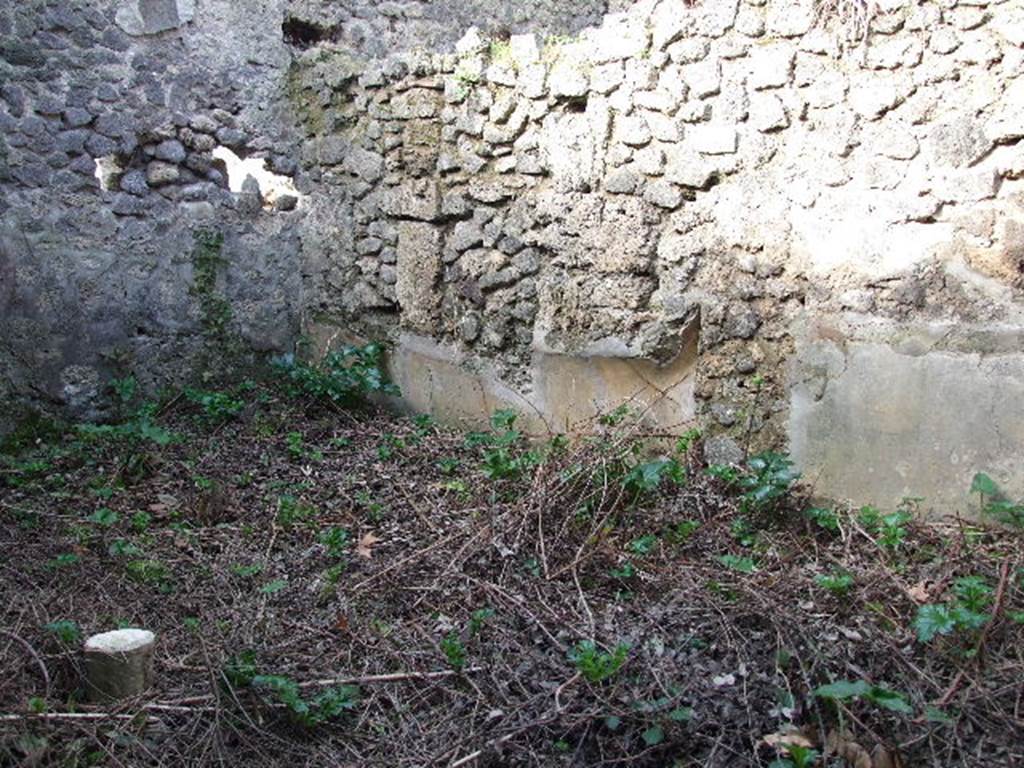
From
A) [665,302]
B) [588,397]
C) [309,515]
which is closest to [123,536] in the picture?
[309,515]

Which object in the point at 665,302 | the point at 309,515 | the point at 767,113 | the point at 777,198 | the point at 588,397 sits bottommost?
the point at 309,515

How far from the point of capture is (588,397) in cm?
499

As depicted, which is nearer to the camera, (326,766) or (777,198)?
(326,766)

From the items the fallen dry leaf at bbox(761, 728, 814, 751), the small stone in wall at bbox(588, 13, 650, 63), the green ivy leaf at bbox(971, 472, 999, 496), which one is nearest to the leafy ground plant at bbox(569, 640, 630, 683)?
the fallen dry leaf at bbox(761, 728, 814, 751)

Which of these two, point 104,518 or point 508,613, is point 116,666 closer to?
point 508,613

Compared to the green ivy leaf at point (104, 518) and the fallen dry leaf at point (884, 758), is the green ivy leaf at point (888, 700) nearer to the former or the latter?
the fallen dry leaf at point (884, 758)

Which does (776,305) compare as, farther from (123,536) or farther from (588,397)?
(123,536)

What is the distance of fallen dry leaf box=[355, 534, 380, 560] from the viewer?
13.7 ft

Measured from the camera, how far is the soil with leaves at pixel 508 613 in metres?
2.84

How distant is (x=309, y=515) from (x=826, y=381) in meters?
2.25

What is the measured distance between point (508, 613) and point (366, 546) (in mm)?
928

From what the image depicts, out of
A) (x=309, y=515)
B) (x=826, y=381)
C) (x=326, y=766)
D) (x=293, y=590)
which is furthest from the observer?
(x=309, y=515)

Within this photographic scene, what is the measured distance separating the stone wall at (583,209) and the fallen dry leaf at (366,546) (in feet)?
3.97

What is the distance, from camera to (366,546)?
4.25 m
